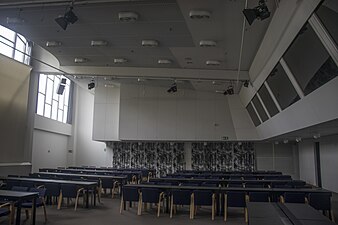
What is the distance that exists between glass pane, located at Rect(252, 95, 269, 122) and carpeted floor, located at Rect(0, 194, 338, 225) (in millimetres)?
4023

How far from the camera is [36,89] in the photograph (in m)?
13.7

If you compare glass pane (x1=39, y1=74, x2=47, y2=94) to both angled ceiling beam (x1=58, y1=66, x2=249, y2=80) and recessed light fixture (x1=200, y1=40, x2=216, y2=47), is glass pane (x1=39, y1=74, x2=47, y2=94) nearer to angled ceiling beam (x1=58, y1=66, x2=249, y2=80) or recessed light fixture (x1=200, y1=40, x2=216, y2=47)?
angled ceiling beam (x1=58, y1=66, x2=249, y2=80)

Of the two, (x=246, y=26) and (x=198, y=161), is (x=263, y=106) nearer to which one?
(x=246, y=26)

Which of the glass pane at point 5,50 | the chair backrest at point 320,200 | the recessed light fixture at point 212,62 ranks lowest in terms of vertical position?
the chair backrest at point 320,200

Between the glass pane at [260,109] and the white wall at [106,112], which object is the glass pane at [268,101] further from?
the white wall at [106,112]

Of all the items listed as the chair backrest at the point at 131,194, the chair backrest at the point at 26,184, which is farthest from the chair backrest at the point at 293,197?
the chair backrest at the point at 26,184

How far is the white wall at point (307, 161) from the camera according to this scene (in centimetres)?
1382

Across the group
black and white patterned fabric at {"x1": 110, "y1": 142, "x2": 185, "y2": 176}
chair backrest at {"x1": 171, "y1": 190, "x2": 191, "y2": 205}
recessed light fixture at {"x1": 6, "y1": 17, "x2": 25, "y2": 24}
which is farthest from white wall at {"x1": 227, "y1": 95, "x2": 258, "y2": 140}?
recessed light fixture at {"x1": 6, "y1": 17, "x2": 25, "y2": 24}

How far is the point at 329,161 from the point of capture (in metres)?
12.0

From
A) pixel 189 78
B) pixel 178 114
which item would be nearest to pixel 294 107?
pixel 189 78

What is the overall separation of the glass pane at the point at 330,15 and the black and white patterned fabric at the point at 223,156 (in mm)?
12276

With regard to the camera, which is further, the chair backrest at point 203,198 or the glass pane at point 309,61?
the chair backrest at point 203,198

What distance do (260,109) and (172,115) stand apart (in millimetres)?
5605

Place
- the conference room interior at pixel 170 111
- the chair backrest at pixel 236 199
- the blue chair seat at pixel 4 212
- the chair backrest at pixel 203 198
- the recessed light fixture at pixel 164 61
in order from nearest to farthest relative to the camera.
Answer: the blue chair seat at pixel 4 212, the conference room interior at pixel 170 111, the chair backrest at pixel 236 199, the chair backrest at pixel 203 198, the recessed light fixture at pixel 164 61
